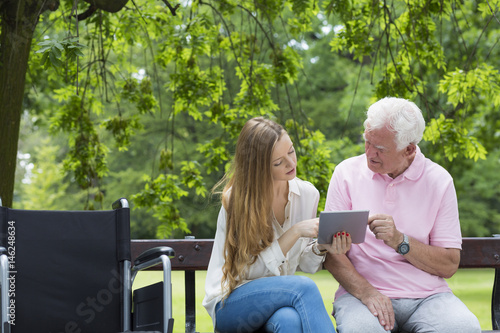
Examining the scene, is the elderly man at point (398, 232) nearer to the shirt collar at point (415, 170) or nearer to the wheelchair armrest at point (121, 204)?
the shirt collar at point (415, 170)

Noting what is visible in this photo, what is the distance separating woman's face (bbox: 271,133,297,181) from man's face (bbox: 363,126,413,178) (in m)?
0.38

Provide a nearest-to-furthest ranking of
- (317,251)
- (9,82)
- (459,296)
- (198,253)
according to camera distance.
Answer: (317,251)
(198,253)
(9,82)
(459,296)

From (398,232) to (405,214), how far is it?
7.4 inches

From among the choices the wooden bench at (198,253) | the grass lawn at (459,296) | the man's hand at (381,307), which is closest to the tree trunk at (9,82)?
the wooden bench at (198,253)

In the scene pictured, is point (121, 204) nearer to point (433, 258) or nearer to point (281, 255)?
point (281, 255)

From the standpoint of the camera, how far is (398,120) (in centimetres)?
283

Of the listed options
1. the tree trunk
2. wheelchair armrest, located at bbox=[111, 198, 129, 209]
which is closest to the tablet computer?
wheelchair armrest, located at bbox=[111, 198, 129, 209]

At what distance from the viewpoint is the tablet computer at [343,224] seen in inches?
101

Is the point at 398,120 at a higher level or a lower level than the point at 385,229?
higher

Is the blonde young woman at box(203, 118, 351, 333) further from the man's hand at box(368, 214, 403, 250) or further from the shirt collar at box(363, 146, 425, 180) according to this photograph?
the shirt collar at box(363, 146, 425, 180)

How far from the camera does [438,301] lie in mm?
2791

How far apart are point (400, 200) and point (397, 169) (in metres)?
0.15

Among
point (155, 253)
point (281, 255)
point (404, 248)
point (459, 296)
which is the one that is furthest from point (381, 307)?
point (459, 296)

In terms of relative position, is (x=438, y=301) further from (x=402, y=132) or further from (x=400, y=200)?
(x=402, y=132)
